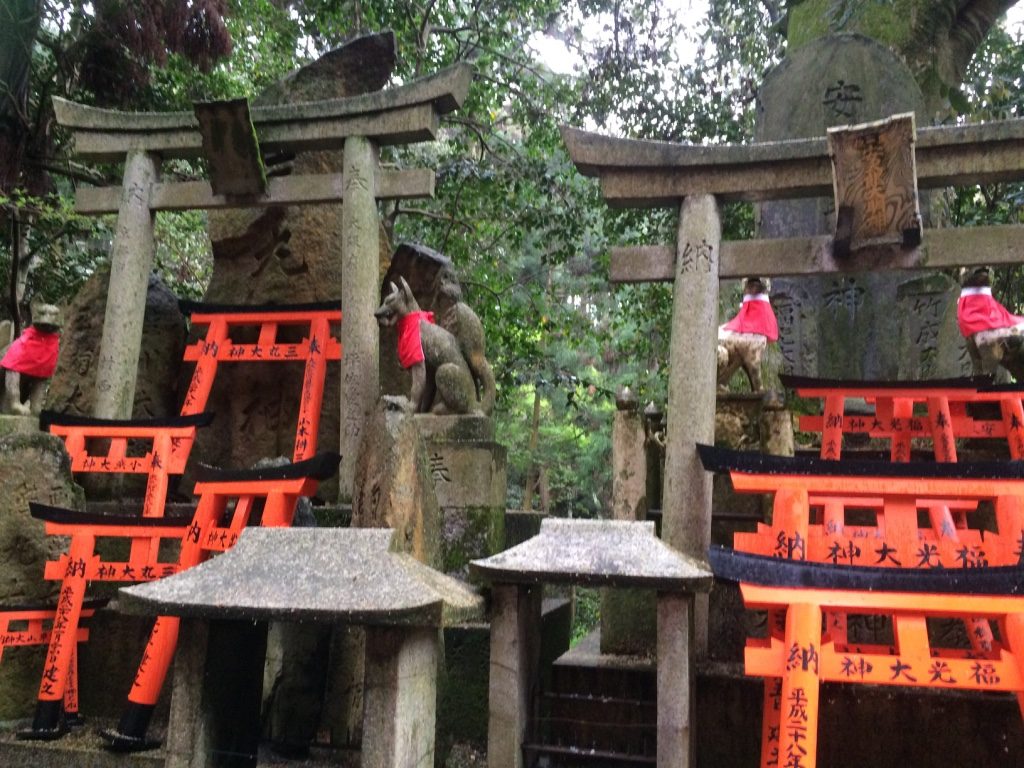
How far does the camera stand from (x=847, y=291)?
29.3ft

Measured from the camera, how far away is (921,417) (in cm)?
619

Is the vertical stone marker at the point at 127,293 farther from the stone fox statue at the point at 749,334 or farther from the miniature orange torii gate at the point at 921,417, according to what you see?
the miniature orange torii gate at the point at 921,417

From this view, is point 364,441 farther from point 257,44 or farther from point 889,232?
point 257,44

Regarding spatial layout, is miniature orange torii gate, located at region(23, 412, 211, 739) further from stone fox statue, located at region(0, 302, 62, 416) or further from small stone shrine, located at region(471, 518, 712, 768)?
small stone shrine, located at region(471, 518, 712, 768)

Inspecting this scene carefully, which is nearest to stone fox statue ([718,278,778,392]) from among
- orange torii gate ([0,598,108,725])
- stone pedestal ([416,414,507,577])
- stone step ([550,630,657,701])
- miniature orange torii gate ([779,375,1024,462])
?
miniature orange torii gate ([779,375,1024,462])

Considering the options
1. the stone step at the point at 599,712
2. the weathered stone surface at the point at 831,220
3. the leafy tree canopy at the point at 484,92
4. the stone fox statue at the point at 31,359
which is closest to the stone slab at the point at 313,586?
the stone step at the point at 599,712

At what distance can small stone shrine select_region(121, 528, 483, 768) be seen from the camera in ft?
11.3

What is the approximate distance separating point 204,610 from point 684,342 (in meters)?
3.58

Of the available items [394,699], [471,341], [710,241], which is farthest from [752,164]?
[394,699]

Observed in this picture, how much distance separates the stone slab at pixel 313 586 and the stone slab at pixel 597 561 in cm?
29

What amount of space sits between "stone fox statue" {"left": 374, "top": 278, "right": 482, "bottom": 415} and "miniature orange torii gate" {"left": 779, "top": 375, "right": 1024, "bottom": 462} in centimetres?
249

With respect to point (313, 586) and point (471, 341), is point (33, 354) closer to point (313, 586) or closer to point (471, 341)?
point (471, 341)

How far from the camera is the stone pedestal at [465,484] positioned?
609 centimetres

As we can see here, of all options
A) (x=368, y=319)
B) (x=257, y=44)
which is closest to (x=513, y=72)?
(x=257, y=44)
